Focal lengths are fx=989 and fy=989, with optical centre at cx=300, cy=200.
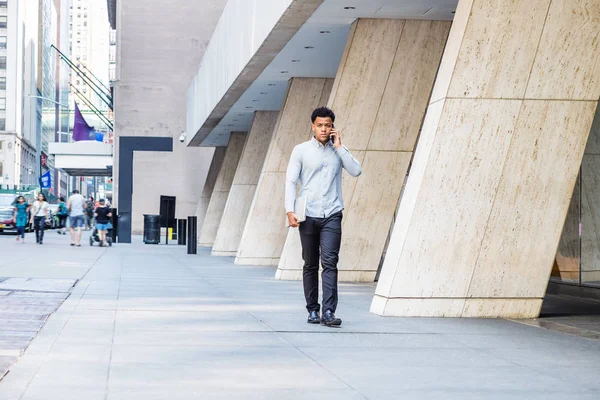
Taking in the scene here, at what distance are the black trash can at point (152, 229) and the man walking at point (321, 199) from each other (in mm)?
31638

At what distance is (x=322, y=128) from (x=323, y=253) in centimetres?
116

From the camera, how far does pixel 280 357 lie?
694 cm

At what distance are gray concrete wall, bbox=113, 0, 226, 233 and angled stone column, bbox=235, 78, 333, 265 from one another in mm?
28279

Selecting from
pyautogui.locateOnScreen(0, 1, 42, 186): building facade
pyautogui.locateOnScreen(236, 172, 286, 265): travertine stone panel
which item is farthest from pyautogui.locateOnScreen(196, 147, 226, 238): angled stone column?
pyautogui.locateOnScreen(0, 1, 42, 186): building facade

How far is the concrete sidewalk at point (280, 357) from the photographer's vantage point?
220 inches

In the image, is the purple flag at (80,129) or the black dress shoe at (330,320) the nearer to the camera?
the black dress shoe at (330,320)

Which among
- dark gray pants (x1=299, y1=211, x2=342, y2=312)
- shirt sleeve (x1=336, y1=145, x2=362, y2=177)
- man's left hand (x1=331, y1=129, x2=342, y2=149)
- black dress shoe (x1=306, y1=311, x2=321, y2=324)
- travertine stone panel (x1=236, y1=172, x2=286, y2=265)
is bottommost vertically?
travertine stone panel (x1=236, y1=172, x2=286, y2=265)

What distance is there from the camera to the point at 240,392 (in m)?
5.50

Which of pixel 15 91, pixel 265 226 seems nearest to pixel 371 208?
pixel 265 226

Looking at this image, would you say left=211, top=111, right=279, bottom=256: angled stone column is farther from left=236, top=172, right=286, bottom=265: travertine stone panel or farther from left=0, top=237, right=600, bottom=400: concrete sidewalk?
left=0, top=237, right=600, bottom=400: concrete sidewalk

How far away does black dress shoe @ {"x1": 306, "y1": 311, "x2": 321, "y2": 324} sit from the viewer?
927cm

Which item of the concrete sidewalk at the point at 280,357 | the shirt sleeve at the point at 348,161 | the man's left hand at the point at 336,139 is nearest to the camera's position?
the concrete sidewalk at the point at 280,357

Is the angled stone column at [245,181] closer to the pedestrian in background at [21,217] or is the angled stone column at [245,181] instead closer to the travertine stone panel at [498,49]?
the pedestrian in background at [21,217]

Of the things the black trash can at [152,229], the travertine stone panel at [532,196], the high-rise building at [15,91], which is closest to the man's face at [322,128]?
the travertine stone panel at [532,196]
